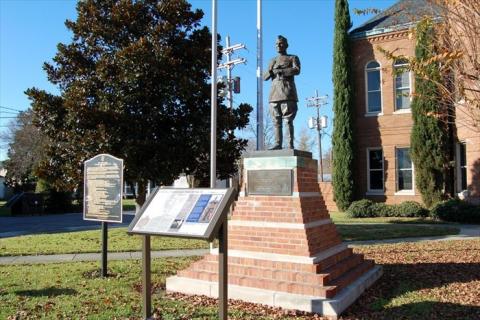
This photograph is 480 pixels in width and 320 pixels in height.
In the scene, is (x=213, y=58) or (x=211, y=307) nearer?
(x=211, y=307)

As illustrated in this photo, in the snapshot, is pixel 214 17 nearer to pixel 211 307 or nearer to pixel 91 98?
pixel 91 98

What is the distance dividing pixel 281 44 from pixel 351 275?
4048mm

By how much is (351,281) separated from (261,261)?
1.39m

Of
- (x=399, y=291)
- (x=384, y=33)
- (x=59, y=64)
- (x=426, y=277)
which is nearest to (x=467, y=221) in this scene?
(x=384, y=33)

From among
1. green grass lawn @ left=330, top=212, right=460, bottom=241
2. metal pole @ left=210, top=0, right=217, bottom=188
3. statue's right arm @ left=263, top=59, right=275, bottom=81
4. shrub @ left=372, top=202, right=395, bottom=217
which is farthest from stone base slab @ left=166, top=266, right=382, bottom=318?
shrub @ left=372, top=202, right=395, bottom=217

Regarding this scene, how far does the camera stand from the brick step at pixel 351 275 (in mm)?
6845

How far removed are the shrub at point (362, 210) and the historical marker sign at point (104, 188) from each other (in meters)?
14.4

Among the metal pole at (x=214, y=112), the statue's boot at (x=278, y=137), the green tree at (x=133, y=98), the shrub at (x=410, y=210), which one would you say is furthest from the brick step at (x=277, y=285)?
the shrub at (x=410, y=210)

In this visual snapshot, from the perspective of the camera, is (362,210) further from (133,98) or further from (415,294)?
(415,294)

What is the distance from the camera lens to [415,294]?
277 inches

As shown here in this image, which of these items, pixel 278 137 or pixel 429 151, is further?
pixel 429 151

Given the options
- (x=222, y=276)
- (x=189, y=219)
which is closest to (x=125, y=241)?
(x=189, y=219)

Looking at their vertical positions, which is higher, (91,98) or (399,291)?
(91,98)

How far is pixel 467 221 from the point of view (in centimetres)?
1794
